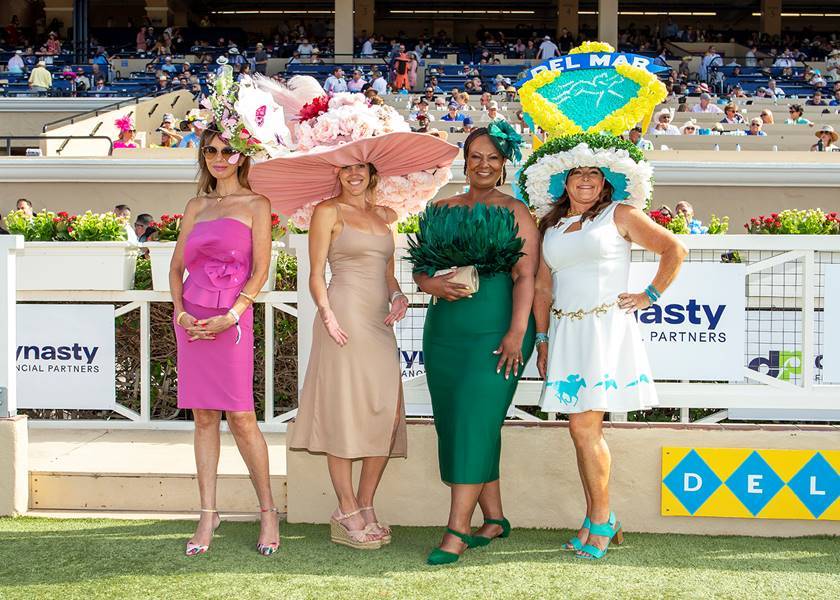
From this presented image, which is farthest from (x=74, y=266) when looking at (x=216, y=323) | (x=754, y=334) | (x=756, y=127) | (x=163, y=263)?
(x=756, y=127)

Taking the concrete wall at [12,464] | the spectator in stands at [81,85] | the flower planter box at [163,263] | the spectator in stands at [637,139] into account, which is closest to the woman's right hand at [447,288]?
the concrete wall at [12,464]

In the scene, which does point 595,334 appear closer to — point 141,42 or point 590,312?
point 590,312

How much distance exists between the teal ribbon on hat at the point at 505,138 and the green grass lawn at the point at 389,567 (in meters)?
1.63

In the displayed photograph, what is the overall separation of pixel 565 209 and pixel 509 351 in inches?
27.1

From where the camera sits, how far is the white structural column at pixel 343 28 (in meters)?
31.7

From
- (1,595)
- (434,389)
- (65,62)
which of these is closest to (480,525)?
(434,389)

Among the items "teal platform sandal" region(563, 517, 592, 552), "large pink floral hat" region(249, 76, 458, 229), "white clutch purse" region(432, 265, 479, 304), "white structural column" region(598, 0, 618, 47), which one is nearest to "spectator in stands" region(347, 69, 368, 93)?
"white structural column" region(598, 0, 618, 47)

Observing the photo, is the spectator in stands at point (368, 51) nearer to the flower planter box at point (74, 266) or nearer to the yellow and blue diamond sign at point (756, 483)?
the flower planter box at point (74, 266)

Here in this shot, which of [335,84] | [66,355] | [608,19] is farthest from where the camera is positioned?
[608,19]

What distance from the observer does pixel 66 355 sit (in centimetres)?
611

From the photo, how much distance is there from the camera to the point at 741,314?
4.77m

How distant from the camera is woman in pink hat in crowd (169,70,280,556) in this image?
424cm

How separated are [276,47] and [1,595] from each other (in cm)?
3090

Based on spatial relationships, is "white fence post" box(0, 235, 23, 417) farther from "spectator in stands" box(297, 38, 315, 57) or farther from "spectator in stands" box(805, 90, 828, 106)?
"spectator in stands" box(297, 38, 315, 57)
